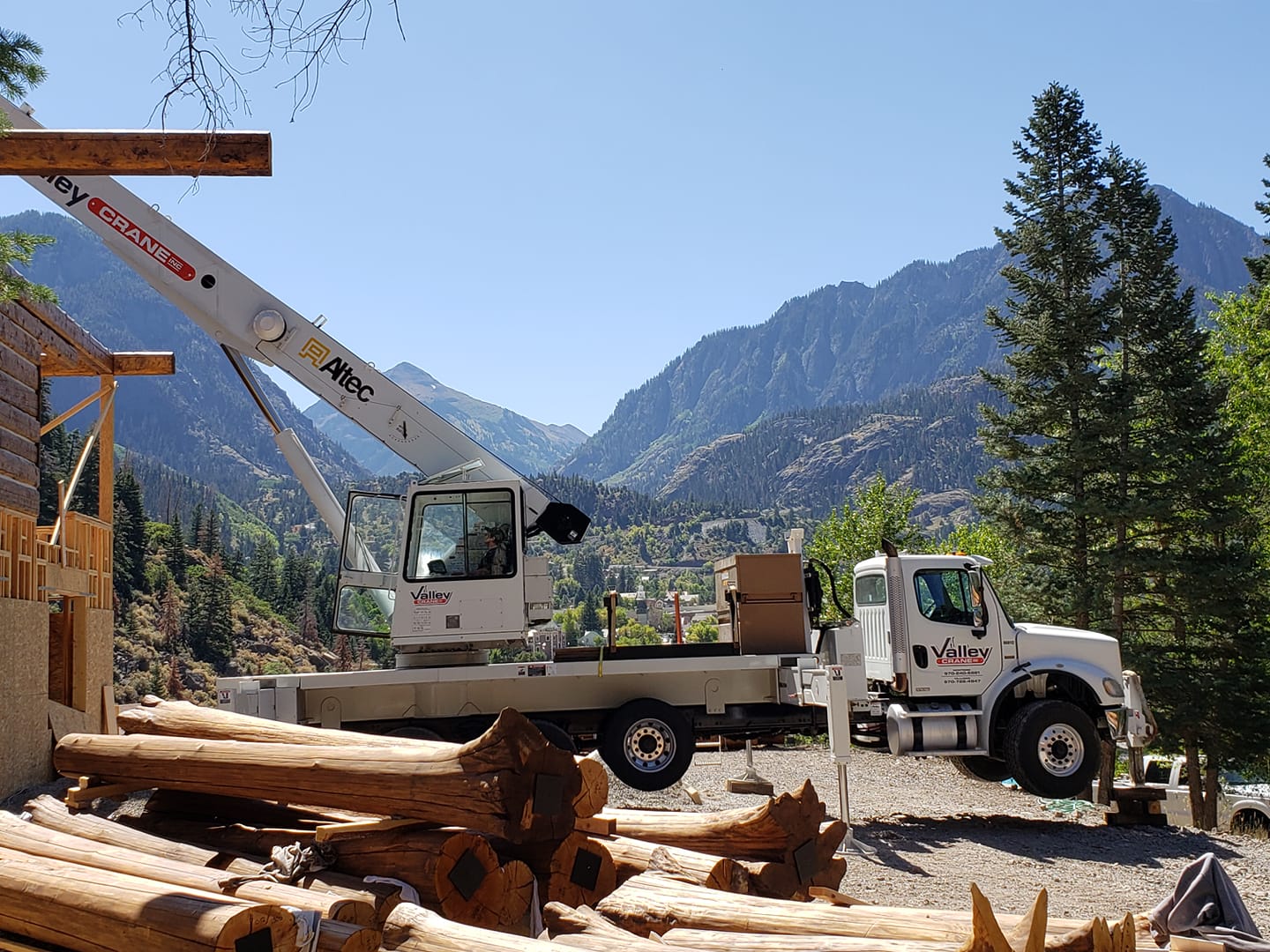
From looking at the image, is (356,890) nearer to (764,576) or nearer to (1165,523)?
(764,576)

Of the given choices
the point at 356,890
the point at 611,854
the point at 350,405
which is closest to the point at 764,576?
the point at 350,405

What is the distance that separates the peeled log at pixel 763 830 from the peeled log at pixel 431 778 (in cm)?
120

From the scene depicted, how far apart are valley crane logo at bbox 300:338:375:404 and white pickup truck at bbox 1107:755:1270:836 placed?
1046cm

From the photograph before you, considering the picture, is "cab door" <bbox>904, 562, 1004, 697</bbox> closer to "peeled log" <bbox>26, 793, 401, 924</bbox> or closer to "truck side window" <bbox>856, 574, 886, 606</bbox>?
"truck side window" <bbox>856, 574, 886, 606</bbox>

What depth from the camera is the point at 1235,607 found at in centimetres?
2470

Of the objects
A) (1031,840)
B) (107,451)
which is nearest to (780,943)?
(1031,840)

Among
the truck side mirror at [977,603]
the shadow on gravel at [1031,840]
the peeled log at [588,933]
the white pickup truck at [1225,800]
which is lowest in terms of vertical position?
the white pickup truck at [1225,800]

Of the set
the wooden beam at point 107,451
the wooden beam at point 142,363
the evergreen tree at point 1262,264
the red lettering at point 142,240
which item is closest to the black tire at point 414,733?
the red lettering at point 142,240

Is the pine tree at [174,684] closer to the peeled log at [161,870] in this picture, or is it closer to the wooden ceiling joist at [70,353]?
the wooden ceiling joist at [70,353]

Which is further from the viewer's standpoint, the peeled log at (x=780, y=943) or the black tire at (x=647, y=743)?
the black tire at (x=647, y=743)

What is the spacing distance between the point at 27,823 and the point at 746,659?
26.0 ft

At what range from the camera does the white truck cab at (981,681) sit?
12.5m

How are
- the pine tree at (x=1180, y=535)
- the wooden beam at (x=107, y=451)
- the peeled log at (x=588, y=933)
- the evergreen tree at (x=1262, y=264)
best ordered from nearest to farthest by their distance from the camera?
1. the peeled log at (x=588, y=933)
2. the wooden beam at (x=107, y=451)
3. the pine tree at (x=1180, y=535)
4. the evergreen tree at (x=1262, y=264)

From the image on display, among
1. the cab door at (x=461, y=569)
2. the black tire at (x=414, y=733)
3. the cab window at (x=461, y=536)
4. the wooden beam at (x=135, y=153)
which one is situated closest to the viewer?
the wooden beam at (x=135, y=153)
